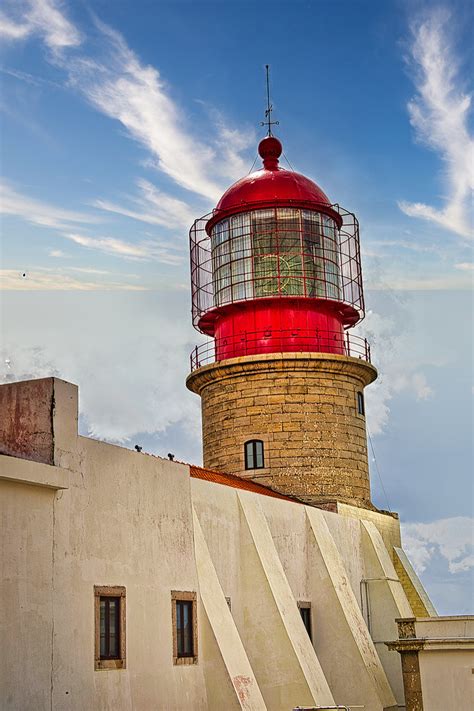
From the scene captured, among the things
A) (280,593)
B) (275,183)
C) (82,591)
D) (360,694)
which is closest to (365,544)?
(360,694)

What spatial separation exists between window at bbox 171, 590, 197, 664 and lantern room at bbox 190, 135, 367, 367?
1061 centimetres

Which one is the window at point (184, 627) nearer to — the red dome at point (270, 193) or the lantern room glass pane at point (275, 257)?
the lantern room glass pane at point (275, 257)

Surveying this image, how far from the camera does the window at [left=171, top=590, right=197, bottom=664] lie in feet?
54.6

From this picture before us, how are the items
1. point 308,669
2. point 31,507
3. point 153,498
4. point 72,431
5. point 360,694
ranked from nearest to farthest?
point 31,507 < point 72,431 < point 153,498 < point 308,669 < point 360,694

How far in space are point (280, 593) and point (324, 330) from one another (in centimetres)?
950

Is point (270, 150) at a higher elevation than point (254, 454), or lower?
higher

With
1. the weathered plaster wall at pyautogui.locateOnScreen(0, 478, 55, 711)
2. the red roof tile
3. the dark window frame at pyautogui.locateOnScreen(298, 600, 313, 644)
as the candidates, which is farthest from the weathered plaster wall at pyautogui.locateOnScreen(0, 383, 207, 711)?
the dark window frame at pyautogui.locateOnScreen(298, 600, 313, 644)

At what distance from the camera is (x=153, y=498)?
16812mm

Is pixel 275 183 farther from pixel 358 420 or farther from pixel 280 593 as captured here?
pixel 280 593

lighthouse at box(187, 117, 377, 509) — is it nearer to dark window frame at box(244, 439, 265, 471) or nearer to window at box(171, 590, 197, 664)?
dark window frame at box(244, 439, 265, 471)

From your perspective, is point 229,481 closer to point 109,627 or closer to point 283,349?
point 283,349

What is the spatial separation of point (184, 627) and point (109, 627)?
2015 millimetres

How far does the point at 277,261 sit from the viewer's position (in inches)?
1059

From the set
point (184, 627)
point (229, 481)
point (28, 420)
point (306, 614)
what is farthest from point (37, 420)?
point (306, 614)
